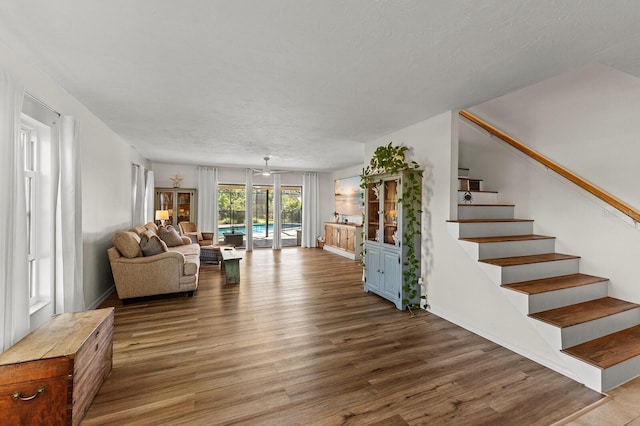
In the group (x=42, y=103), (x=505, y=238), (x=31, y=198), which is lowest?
(x=505, y=238)

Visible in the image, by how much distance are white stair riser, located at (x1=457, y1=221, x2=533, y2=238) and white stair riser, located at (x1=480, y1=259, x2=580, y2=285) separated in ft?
1.51

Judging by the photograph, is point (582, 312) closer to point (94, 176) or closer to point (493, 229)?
point (493, 229)

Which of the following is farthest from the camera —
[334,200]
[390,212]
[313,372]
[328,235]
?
[334,200]

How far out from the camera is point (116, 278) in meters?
3.78

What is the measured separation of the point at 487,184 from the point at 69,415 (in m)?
5.18

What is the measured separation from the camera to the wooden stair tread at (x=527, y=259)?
114 inches

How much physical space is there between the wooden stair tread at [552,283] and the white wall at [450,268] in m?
0.20

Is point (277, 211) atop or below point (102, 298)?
atop

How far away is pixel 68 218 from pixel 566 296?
A: 488cm

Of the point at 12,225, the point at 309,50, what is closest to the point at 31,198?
the point at 12,225

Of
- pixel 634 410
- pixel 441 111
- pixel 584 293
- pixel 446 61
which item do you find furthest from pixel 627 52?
pixel 634 410

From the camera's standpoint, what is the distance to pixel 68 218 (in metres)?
2.55

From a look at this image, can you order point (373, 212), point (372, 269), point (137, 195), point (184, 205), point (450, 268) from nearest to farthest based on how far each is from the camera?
point (450, 268), point (372, 269), point (373, 212), point (137, 195), point (184, 205)

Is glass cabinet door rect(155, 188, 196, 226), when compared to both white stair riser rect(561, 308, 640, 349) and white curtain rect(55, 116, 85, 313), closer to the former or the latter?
white curtain rect(55, 116, 85, 313)
